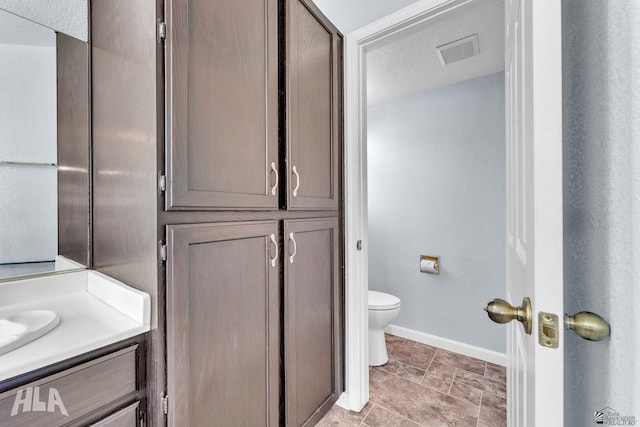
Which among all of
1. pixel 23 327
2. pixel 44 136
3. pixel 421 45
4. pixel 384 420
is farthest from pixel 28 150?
pixel 421 45

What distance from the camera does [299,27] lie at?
128 centimetres

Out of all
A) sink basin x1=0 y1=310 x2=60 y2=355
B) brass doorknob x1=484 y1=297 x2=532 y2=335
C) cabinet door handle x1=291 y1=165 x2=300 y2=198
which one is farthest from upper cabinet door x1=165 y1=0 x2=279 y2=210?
brass doorknob x1=484 y1=297 x2=532 y2=335

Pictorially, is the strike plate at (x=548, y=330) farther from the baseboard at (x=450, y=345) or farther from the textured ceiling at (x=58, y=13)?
the baseboard at (x=450, y=345)

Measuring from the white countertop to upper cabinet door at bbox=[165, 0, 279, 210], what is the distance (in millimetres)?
343

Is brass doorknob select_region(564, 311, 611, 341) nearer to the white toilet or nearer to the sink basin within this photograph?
the sink basin

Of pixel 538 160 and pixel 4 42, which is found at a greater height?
pixel 4 42

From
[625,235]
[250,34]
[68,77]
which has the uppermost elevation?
[250,34]

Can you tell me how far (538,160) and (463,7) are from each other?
1214mm

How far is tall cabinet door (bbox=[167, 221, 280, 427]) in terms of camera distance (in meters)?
0.82

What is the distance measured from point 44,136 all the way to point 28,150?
7cm

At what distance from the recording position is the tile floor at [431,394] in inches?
61.7

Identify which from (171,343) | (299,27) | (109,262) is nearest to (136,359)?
(171,343)

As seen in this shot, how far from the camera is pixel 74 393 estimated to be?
0.66 m

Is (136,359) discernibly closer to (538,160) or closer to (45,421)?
(45,421)
